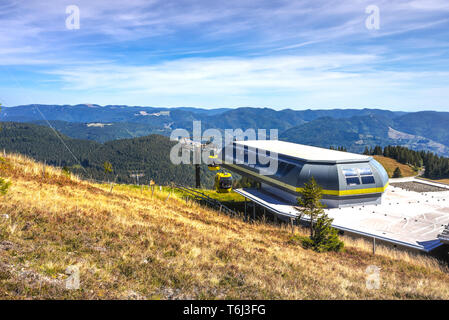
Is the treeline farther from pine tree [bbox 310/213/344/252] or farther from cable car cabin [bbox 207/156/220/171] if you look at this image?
pine tree [bbox 310/213/344/252]

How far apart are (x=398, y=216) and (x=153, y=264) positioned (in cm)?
2680

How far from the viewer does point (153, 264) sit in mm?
11602

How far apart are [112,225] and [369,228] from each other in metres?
21.8

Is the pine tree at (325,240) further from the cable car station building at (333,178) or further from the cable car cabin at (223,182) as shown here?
the cable car cabin at (223,182)

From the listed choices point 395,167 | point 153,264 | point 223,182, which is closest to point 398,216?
point 223,182

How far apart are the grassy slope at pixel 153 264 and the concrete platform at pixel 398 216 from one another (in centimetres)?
451

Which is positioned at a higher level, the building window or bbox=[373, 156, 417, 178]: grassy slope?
the building window

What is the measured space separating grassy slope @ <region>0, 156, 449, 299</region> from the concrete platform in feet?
14.8

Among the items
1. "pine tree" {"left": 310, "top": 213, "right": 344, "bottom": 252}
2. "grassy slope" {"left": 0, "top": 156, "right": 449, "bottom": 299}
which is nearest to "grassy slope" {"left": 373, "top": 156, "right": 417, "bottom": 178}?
"pine tree" {"left": 310, "top": 213, "right": 344, "bottom": 252}

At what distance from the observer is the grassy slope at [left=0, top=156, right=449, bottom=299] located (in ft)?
31.0

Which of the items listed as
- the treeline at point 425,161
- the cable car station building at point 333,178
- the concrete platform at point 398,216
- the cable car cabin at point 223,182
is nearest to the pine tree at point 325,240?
the concrete platform at point 398,216

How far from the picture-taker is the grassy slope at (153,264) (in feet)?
31.0
